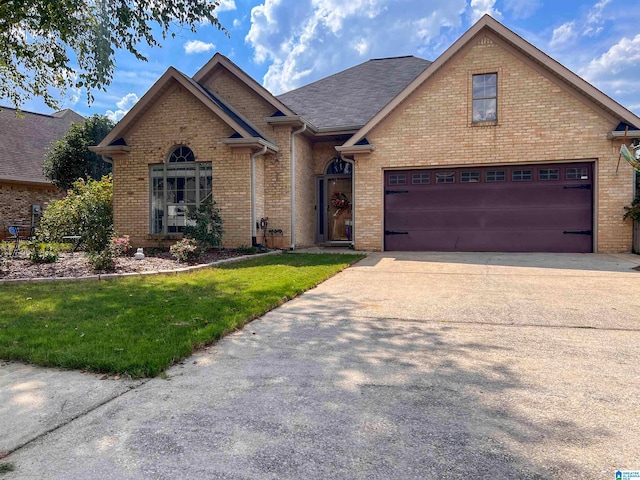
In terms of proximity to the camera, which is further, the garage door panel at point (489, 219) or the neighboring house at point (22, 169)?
the neighboring house at point (22, 169)

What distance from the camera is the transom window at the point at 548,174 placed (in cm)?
1198

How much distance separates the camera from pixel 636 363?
3.55m

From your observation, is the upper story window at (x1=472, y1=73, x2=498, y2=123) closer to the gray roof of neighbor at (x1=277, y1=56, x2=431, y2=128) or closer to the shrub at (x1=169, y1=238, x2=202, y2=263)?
the gray roof of neighbor at (x1=277, y1=56, x2=431, y2=128)

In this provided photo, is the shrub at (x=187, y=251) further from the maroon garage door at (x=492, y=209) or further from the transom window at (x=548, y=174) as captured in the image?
the transom window at (x=548, y=174)

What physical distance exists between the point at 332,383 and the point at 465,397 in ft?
2.99

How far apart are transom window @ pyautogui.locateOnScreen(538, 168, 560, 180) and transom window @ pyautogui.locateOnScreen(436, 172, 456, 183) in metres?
2.28

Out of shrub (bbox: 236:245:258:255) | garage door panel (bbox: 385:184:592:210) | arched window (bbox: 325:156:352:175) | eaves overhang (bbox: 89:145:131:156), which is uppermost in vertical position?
eaves overhang (bbox: 89:145:131:156)

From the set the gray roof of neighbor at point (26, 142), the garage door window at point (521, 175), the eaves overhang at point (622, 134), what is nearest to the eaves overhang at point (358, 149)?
the garage door window at point (521, 175)

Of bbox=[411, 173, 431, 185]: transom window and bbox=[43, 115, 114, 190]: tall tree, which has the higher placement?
bbox=[43, 115, 114, 190]: tall tree

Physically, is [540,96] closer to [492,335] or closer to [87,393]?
[492,335]

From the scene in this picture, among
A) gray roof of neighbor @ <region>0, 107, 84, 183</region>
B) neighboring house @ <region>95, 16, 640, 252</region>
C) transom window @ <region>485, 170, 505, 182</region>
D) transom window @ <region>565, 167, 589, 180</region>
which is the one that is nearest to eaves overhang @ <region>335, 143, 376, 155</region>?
neighboring house @ <region>95, 16, 640, 252</region>

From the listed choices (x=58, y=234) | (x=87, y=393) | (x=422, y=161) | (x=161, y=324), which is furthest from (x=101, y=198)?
(x=87, y=393)

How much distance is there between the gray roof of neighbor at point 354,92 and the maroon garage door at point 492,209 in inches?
120

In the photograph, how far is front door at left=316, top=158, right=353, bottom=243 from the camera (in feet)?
50.1
